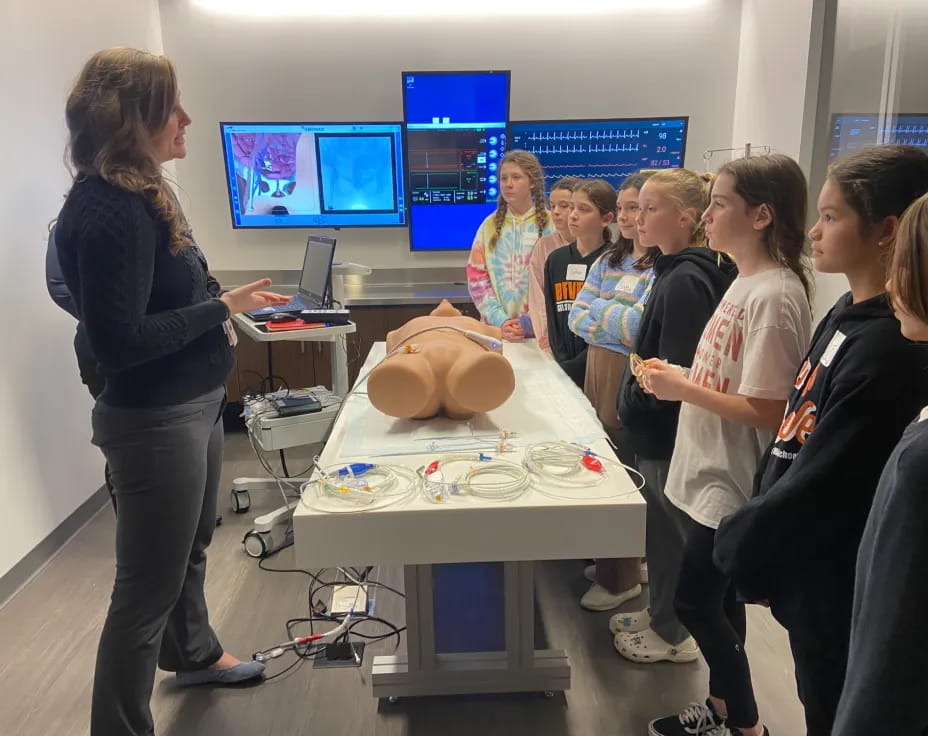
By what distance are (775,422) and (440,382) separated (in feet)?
2.43

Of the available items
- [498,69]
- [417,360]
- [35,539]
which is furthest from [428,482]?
[498,69]

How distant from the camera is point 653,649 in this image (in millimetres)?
1943

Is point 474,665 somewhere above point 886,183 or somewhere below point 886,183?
below

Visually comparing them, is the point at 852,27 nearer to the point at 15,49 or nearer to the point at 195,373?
the point at 195,373

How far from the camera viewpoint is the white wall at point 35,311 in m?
2.41

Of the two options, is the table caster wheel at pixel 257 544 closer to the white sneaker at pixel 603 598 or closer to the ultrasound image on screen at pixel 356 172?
the white sneaker at pixel 603 598

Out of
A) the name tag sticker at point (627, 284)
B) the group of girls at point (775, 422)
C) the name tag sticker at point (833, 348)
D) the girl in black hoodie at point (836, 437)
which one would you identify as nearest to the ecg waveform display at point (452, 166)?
the group of girls at point (775, 422)

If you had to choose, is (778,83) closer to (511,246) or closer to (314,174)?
(511,246)

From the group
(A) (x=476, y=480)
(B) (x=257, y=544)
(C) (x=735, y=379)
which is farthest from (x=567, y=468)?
(B) (x=257, y=544)

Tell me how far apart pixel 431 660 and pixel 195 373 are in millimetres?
957

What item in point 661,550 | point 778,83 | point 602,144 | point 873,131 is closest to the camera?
point 661,550

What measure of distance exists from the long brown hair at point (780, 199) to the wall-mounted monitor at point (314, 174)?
2.90 meters

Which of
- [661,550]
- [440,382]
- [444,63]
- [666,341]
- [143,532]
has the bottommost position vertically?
[661,550]

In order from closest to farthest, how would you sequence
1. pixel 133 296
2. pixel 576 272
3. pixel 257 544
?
pixel 133 296 < pixel 576 272 < pixel 257 544
